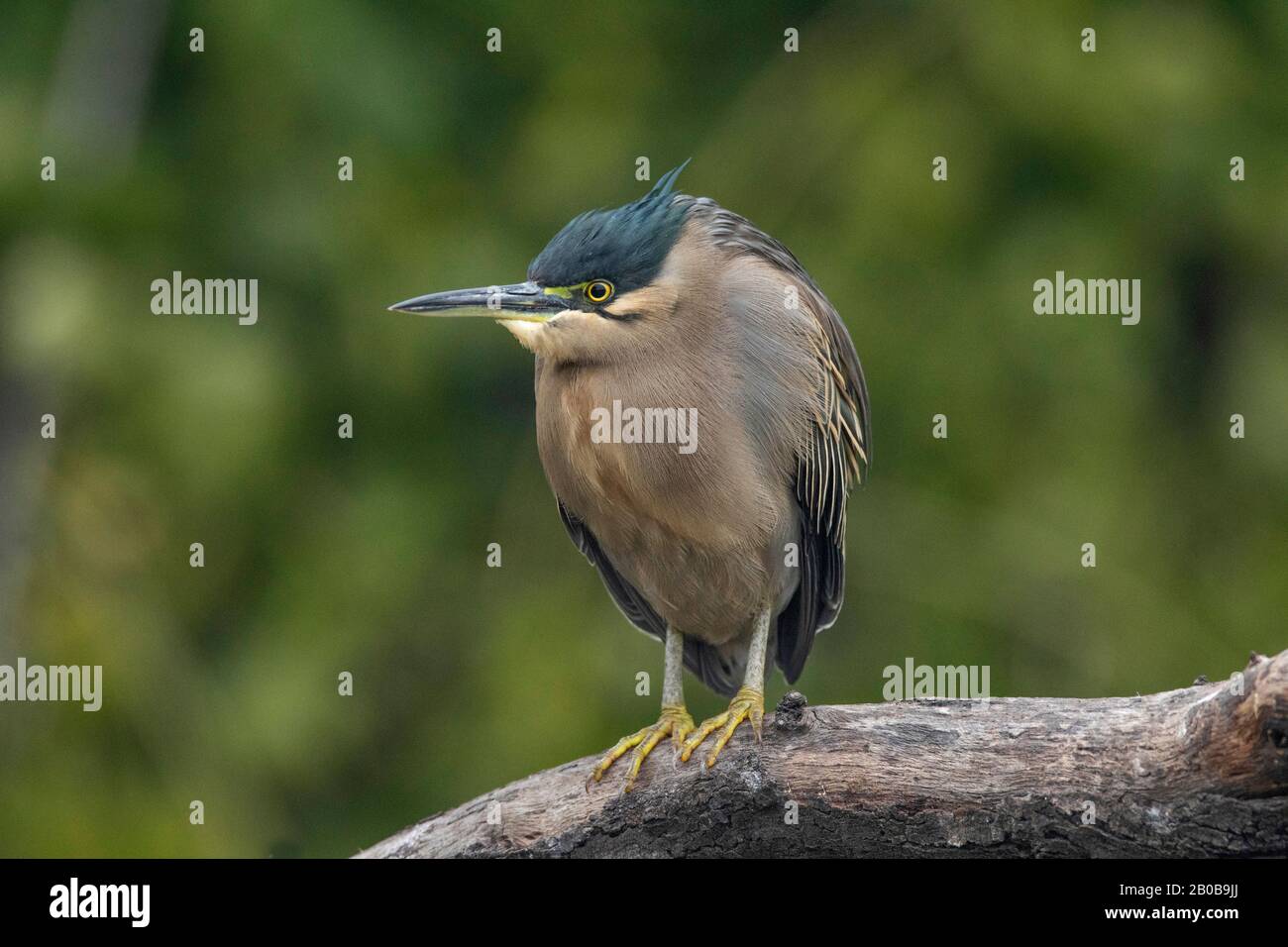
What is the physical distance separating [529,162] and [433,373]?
3.94ft

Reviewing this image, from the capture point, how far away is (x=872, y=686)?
7.14m

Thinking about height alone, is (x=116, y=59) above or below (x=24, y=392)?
above

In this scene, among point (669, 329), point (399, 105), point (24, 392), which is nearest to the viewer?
point (669, 329)

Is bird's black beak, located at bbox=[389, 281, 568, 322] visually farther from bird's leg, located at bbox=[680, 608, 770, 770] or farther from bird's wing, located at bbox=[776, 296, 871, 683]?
bird's leg, located at bbox=[680, 608, 770, 770]

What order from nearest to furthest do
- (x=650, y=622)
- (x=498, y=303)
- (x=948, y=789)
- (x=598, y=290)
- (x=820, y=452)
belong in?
(x=948, y=789), (x=498, y=303), (x=598, y=290), (x=820, y=452), (x=650, y=622)

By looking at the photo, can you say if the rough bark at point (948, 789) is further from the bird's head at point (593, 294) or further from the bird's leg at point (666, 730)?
the bird's head at point (593, 294)

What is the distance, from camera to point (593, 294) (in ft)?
14.7

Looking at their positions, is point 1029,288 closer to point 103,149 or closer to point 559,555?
point 559,555

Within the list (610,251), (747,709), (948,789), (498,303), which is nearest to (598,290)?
(610,251)

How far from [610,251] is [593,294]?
14 cm

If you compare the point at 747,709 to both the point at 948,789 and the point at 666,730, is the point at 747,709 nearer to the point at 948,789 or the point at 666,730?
the point at 666,730

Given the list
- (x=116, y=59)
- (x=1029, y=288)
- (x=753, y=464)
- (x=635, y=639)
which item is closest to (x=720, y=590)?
(x=753, y=464)

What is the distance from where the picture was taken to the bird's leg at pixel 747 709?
4336mm

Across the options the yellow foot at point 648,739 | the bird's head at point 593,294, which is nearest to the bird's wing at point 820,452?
the bird's head at point 593,294
